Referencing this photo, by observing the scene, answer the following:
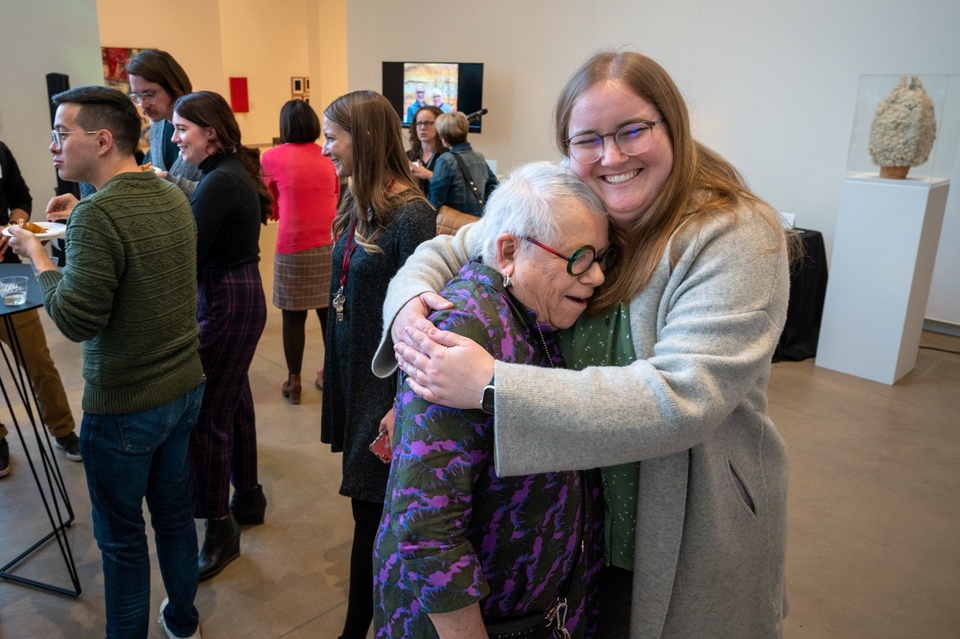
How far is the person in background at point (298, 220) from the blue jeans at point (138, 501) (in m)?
2.08

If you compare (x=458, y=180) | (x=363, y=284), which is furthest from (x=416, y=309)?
(x=458, y=180)

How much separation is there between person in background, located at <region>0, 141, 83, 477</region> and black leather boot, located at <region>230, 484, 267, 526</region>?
0.98 metres

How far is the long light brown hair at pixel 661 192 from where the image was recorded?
1.23m

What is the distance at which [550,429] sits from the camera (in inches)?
41.1

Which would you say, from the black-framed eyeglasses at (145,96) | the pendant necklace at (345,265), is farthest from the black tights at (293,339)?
the pendant necklace at (345,265)

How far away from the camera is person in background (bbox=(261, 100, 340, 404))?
13.7ft

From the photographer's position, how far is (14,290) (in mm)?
2199

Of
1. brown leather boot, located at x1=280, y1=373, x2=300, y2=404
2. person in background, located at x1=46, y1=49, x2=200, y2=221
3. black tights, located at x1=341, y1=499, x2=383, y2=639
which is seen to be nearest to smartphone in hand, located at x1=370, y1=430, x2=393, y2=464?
black tights, located at x1=341, y1=499, x2=383, y2=639

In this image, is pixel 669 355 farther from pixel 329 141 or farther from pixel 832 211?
pixel 832 211

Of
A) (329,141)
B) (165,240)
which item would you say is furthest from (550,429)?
(329,141)

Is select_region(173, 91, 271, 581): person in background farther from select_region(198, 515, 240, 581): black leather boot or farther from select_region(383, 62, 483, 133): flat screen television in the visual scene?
select_region(383, 62, 483, 133): flat screen television

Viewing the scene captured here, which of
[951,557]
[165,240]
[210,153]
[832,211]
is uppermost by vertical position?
[210,153]

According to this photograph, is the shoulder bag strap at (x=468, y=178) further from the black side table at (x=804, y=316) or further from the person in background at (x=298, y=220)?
the black side table at (x=804, y=316)

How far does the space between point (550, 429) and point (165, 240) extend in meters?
1.30
